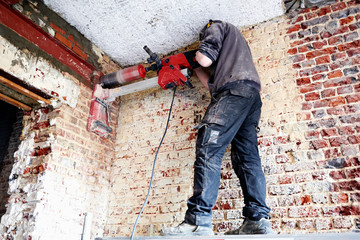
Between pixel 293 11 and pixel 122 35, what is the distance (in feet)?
5.45

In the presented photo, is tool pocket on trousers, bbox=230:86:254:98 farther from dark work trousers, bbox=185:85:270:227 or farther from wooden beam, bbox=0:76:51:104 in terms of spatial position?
wooden beam, bbox=0:76:51:104

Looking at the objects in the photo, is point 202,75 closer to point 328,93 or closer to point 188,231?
point 328,93

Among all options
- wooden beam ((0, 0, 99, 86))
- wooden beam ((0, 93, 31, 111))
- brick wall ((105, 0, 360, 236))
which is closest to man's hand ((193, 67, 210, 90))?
brick wall ((105, 0, 360, 236))

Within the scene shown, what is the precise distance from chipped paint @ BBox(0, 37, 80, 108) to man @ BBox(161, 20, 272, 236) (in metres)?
1.33

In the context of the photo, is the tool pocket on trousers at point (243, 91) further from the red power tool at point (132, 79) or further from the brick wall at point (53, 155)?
the brick wall at point (53, 155)

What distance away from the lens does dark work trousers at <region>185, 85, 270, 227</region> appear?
164 cm

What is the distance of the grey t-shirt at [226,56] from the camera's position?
1.99m

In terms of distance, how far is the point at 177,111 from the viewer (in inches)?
111

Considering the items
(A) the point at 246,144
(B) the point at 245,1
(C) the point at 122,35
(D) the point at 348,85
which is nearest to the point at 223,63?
(A) the point at 246,144

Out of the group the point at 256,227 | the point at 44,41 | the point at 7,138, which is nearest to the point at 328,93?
the point at 256,227

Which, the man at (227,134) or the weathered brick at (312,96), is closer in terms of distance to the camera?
the man at (227,134)

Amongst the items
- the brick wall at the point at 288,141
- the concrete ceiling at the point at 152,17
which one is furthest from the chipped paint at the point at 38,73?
the brick wall at the point at 288,141

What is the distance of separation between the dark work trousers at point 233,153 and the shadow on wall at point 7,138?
4177 mm

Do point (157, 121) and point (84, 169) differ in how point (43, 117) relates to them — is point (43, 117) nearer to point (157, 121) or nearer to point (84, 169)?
point (84, 169)
